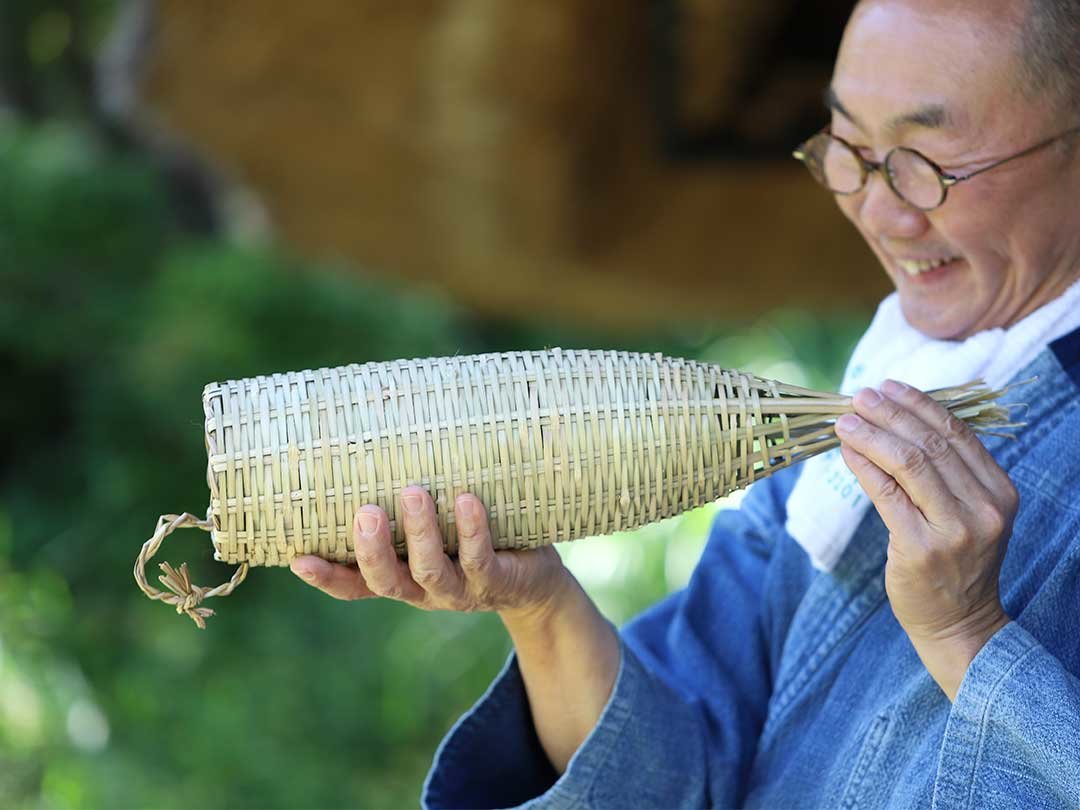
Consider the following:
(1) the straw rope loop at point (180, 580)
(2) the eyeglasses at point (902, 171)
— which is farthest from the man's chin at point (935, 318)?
(1) the straw rope loop at point (180, 580)

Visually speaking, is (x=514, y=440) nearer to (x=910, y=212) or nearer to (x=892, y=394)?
(x=892, y=394)

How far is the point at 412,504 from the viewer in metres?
1.15

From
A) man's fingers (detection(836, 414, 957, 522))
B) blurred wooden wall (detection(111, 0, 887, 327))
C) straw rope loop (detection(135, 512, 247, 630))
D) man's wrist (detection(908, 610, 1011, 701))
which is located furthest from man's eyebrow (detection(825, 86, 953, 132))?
blurred wooden wall (detection(111, 0, 887, 327))

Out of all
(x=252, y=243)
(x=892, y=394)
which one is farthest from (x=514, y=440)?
(x=252, y=243)

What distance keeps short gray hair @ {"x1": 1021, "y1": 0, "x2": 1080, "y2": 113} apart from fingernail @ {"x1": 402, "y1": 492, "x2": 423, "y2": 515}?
2.39ft

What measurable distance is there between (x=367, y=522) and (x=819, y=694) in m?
0.57

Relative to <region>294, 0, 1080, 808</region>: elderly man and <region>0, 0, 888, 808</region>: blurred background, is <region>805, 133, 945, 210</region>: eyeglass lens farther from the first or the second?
<region>0, 0, 888, 808</region>: blurred background

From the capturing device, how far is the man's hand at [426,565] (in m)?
1.16

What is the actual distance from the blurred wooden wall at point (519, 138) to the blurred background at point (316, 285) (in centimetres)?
1

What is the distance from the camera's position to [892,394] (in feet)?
3.80

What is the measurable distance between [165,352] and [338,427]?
3400mm

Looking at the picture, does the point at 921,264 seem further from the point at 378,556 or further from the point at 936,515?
the point at 378,556

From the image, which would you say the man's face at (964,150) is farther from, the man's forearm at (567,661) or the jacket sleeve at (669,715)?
the man's forearm at (567,661)

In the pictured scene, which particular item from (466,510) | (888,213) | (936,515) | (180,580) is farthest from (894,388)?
(180,580)
